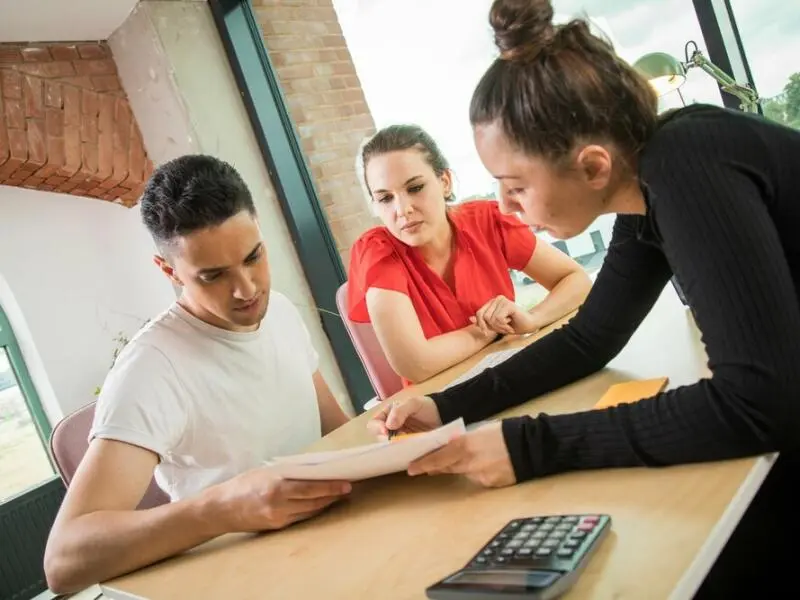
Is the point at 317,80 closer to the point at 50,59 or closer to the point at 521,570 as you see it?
the point at 50,59

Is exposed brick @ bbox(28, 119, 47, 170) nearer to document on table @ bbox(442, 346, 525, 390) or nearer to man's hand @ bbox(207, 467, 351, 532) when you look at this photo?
document on table @ bbox(442, 346, 525, 390)

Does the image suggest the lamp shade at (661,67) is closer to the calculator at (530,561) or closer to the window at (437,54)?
the window at (437,54)

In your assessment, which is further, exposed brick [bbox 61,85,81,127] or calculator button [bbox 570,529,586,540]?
exposed brick [bbox 61,85,81,127]

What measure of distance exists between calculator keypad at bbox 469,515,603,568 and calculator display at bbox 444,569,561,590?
2cm

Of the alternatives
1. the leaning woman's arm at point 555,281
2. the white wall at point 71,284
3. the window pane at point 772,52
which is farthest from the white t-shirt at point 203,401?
the white wall at point 71,284

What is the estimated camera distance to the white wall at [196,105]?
3031mm

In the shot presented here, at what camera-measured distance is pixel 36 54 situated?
3.00 m

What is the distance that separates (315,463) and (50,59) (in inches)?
114

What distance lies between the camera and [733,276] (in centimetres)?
73

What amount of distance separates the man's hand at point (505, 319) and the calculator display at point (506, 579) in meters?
1.07

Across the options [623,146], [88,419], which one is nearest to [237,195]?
[88,419]

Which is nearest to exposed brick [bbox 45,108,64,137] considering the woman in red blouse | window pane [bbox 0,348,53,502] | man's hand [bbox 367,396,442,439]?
window pane [bbox 0,348,53,502]

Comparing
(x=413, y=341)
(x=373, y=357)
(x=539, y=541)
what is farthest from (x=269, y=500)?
(x=373, y=357)

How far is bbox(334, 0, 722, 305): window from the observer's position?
2471 millimetres
